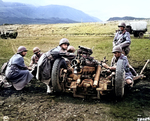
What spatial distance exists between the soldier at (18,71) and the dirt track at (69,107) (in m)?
0.36

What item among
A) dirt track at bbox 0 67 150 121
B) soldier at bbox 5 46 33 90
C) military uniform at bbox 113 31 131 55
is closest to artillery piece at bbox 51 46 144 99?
dirt track at bbox 0 67 150 121

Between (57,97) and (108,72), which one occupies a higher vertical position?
(108,72)

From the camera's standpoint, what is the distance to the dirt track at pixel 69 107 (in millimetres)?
4371

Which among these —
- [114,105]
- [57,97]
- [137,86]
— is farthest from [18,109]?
[137,86]

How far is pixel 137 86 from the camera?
6.43m

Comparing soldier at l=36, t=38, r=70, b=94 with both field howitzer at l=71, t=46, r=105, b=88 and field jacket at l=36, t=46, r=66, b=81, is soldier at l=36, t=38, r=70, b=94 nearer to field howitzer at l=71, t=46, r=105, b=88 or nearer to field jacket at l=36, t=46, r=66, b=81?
field jacket at l=36, t=46, r=66, b=81

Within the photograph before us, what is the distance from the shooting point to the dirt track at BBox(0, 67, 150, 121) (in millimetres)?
4371

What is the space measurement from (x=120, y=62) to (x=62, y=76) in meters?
1.85

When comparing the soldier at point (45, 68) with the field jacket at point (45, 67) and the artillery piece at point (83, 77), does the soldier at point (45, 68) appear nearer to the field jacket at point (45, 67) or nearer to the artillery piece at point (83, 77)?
the field jacket at point (45, 67)

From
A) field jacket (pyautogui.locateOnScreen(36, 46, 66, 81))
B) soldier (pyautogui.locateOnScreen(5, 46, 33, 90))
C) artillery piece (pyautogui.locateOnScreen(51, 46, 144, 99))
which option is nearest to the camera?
artillery piece (pyautogui.locateOnScreen(51, 46, 144, 99))

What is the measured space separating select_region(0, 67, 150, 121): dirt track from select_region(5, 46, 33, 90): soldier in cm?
36

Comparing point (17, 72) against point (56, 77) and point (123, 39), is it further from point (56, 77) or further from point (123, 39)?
point (123, 39)

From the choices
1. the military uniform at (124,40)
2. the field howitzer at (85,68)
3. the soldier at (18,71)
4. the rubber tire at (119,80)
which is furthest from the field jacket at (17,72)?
the military uniform at (124,40)

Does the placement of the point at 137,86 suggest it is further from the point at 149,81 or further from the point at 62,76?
the point at 62,76
